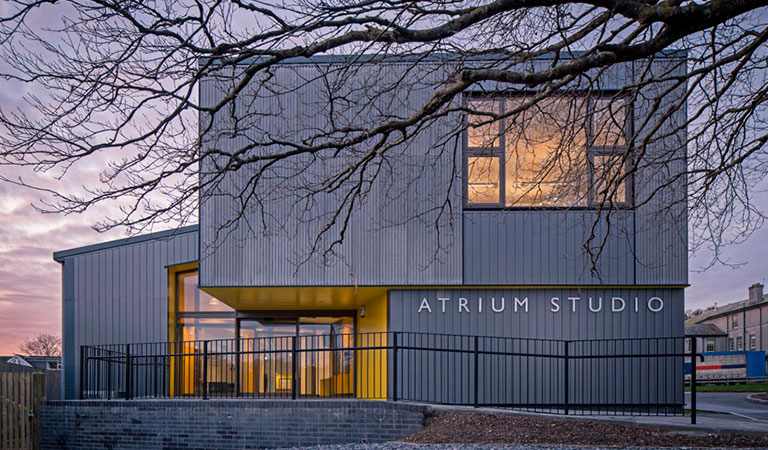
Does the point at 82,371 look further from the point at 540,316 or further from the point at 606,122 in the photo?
the point at 606,122

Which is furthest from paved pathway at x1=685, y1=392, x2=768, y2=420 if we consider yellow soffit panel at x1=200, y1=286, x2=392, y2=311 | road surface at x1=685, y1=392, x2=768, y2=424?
yellow soffit panel at x1=200, y1=286, x2=392, y2=311

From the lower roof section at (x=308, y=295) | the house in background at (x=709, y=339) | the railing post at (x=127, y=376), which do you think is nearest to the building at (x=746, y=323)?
the house in background at (x=709, y=339)

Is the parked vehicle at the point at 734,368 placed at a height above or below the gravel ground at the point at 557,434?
below

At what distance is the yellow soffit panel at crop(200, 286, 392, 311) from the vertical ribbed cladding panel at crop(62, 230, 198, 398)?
201 centimetres

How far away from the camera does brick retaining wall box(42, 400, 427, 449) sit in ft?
35.5

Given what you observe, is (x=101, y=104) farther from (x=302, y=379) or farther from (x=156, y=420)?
(x=302, y=379)

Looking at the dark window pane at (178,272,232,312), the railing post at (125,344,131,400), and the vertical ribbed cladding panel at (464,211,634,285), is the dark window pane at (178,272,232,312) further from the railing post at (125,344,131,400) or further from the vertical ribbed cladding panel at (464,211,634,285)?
the vertical ribbed cladding panel at (464,211,634,285)

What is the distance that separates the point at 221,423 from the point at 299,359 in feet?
16.3

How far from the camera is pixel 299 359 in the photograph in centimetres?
1688

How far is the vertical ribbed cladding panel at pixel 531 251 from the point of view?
41.9ft

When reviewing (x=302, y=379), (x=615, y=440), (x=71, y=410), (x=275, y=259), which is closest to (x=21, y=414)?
(x=71, y=410)

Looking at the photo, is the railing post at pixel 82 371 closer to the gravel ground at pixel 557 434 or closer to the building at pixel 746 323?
the gravel ground at pixel 557 434

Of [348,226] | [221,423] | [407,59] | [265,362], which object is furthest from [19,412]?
[407,59]

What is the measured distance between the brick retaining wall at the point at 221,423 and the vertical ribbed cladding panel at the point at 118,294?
4.08 metres
